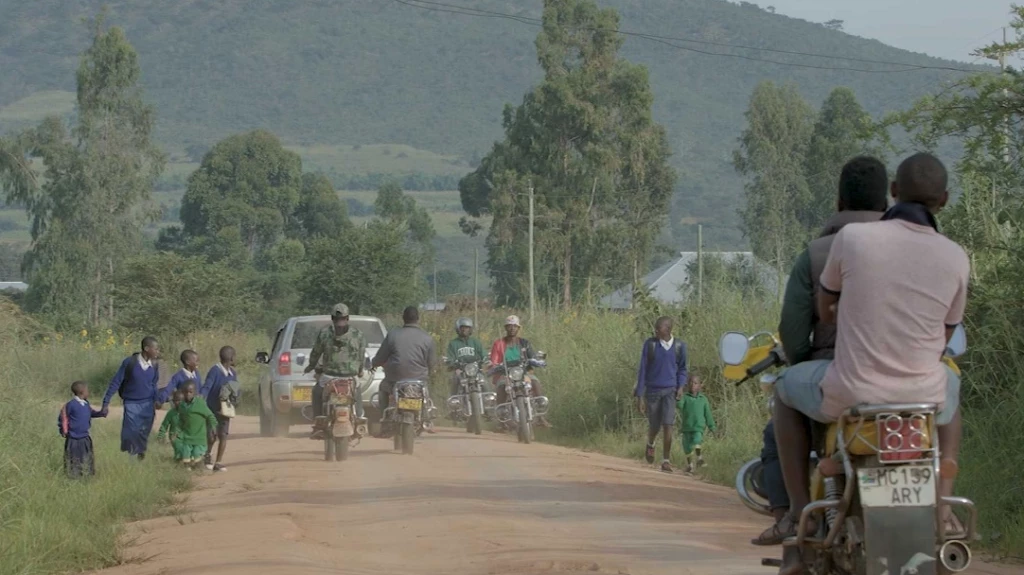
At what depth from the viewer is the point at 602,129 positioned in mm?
61938

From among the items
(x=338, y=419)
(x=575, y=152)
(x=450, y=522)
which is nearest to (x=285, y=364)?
(x=338, y=419)

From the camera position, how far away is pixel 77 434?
14.5m

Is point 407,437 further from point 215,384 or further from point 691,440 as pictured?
point 691,440

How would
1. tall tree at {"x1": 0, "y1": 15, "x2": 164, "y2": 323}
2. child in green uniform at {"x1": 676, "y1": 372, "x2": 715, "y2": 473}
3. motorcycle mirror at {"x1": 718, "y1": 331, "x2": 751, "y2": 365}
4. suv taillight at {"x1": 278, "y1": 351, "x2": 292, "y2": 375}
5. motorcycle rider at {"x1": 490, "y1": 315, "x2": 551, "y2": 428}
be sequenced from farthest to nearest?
tall tree at {"x1": 0, "y1": 15, "x2": 164, "y2": 323} < suv taillight at {"x1": 278, "y1": 351, "x2": 292, "y2": 375} < motorcycle rider at {"x1": 490, "y1": 315, "x2": 551, "y2": 428} < child in green uniform at {"x1": 676, "y1": 372, "x2": 715, "y2": 473} < motorcycle mirror at {"x1": 718, "y1": 331, "x2": 751, "y2": 365}

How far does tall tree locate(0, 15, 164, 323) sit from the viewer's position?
213 ft

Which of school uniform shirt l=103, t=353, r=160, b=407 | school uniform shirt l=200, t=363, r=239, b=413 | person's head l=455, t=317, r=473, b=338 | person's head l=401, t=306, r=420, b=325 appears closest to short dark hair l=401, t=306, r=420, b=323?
person's head l=401, t=306, r=420, b=325

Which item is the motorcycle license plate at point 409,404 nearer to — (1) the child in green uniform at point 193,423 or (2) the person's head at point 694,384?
(1) the child in green uniform at point 193,423

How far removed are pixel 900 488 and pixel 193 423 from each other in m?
11.6

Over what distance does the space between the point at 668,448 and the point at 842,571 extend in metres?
10.8

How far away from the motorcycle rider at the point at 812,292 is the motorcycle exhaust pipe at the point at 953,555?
1008 mm

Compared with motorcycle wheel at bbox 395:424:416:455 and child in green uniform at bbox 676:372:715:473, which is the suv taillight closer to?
motorcycle wheel at bbox 395:424:416:455

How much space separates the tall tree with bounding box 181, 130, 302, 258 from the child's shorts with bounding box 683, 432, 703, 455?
70118 millimetres

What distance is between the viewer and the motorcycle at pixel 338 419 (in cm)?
1673

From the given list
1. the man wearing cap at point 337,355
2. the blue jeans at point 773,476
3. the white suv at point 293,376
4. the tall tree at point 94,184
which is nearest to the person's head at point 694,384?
the man wearing cap at point 337,355
